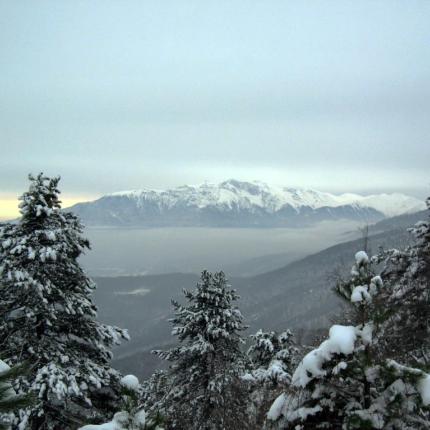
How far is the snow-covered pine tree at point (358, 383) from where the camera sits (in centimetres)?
384

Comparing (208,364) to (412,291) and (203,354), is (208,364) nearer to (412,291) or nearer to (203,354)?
(203,354)

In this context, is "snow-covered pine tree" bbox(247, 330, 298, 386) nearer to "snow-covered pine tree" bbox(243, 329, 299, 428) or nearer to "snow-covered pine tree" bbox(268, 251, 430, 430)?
"snow-covered pine tree" bbox(243, 329, 299, 428)

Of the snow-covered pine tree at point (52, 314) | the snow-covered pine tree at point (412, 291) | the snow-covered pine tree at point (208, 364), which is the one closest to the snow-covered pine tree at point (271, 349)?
the snow-covered pine tree at point (208, 364)

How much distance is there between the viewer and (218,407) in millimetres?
14852

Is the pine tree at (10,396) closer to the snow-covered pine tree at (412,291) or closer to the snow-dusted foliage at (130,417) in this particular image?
the snow-dusted foliage at (130,417)

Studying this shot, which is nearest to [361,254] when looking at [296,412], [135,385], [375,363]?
[375,363]

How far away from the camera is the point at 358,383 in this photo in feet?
14.1

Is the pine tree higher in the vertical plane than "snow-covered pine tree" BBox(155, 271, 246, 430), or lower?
higher

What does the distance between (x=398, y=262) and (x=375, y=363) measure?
11023 mm

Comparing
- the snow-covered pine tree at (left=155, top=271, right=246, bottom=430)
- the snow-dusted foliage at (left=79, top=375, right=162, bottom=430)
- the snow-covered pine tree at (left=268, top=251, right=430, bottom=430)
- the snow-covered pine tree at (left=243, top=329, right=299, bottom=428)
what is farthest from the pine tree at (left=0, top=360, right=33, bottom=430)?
the snow-covered pine tree at (left=243, top=329, right=299, bottom=428)

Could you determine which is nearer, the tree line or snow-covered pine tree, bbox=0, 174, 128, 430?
the tree line

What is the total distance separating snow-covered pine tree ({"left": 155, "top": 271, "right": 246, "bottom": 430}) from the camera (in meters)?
14.9

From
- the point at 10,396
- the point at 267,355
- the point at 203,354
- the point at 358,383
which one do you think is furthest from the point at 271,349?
the point at 10,396

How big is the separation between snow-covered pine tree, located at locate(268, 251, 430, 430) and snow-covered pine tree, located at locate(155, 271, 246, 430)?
34.9 feet
